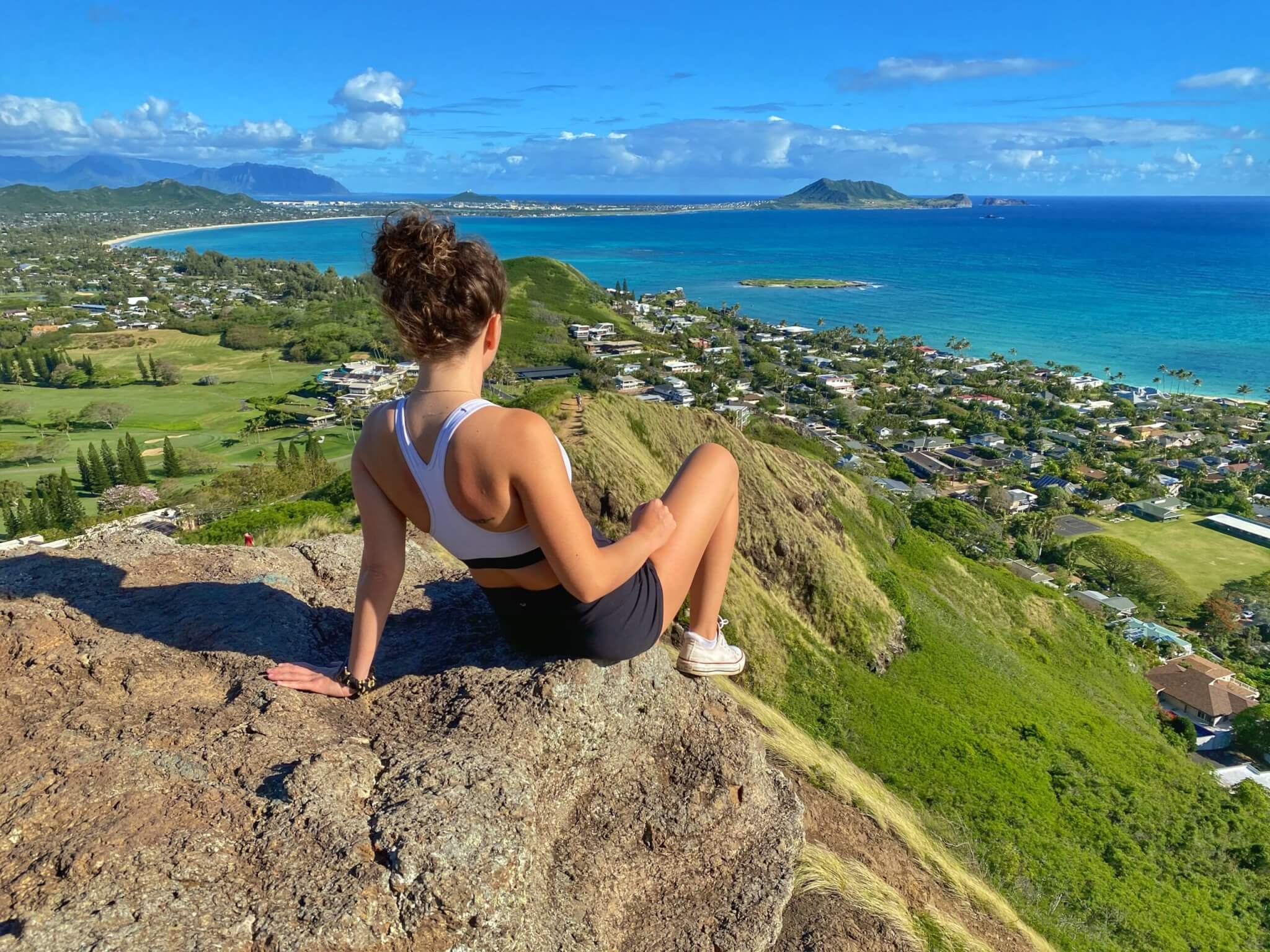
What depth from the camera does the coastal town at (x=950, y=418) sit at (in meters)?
29.4

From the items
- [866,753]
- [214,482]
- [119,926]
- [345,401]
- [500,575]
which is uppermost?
[500,575]

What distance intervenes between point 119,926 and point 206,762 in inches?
32.0

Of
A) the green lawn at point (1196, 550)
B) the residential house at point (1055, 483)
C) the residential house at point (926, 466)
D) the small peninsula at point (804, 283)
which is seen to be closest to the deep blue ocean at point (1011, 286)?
the small peninsula at point (804, 283)

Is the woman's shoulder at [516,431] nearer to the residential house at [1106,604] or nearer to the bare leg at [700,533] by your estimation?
the bare leg at [700,533]

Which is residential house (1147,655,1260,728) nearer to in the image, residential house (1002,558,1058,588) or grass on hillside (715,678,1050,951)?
residential house (1002,558,1058,588)

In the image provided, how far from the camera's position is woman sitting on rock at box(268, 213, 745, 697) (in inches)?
109

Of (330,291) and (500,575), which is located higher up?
(500,575)

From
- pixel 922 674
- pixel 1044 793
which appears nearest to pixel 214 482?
pixel 922 674

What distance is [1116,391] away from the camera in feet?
203

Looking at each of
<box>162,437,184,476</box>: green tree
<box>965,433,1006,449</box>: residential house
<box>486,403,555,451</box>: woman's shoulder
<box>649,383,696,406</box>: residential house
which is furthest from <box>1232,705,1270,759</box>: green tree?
<box>162,437,184,476</box>: green tree

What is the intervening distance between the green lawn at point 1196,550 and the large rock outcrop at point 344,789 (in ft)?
117

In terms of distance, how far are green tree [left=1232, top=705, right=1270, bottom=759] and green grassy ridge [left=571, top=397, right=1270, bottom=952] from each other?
8.42 ft

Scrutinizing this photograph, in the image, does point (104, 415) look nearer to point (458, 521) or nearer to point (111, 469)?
point (111, 469)

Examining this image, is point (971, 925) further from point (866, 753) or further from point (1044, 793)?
point (1044, 793)
